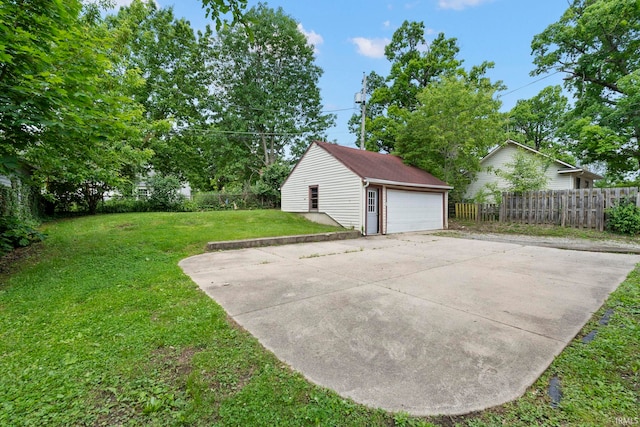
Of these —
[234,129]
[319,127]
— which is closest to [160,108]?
[234,129]

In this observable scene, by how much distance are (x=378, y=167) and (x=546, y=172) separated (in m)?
10.8

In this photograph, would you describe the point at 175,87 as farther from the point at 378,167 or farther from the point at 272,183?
the point at 378,167

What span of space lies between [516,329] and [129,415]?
10.8 feet

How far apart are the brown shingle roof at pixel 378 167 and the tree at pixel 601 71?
30.8 ft

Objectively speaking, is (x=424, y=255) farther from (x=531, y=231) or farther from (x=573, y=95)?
(x=573, y=95)

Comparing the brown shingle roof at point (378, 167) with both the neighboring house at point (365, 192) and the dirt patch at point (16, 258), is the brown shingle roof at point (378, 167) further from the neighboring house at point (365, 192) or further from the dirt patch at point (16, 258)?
the dirt patch at point (16, 258)

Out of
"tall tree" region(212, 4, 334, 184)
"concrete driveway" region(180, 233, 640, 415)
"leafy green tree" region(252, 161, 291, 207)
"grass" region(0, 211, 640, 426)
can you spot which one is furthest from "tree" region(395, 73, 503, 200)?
"tall tree" region(212, 4, 334, 184)

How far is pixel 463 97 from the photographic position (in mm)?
14609

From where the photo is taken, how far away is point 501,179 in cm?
1789

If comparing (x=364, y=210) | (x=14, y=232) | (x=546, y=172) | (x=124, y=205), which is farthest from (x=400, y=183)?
(x=124, y=205)

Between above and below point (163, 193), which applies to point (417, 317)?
below

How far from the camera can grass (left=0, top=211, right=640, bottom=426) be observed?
163 centimetres

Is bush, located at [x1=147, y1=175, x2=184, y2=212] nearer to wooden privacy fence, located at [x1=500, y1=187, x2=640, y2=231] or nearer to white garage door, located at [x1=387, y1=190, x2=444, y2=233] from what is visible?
white garage door, located at [x1=387, y1=190, x2=444, y2=233]

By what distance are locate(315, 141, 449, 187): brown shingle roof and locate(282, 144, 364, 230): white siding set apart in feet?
1.05
